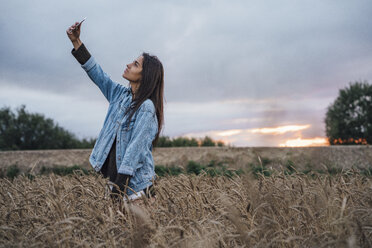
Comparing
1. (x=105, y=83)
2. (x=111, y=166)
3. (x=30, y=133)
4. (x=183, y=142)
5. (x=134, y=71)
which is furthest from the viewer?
(x=30, y=133)

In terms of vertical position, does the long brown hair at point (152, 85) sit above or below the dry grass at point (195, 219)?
above

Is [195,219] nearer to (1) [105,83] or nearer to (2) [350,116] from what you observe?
(1) [105,83]

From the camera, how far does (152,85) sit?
332 centimetres

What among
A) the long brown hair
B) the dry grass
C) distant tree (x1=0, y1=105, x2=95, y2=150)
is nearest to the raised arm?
the long brown hair

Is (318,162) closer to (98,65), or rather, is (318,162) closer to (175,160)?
(175,160)

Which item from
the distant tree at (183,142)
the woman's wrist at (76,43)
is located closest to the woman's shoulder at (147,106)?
the woman's wrist at (76,43)

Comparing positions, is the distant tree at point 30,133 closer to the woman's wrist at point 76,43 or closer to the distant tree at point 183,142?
the distant tree at point 183,142

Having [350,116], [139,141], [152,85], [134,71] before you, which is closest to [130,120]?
[139,141]

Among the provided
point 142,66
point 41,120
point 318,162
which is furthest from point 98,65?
point 41,120

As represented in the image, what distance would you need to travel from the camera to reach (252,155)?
9664 millimetres

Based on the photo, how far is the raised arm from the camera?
336 cm

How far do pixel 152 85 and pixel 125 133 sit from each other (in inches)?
22.1

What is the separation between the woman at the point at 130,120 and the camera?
302 cm

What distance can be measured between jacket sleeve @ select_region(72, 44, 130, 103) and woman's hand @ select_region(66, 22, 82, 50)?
20 cm
